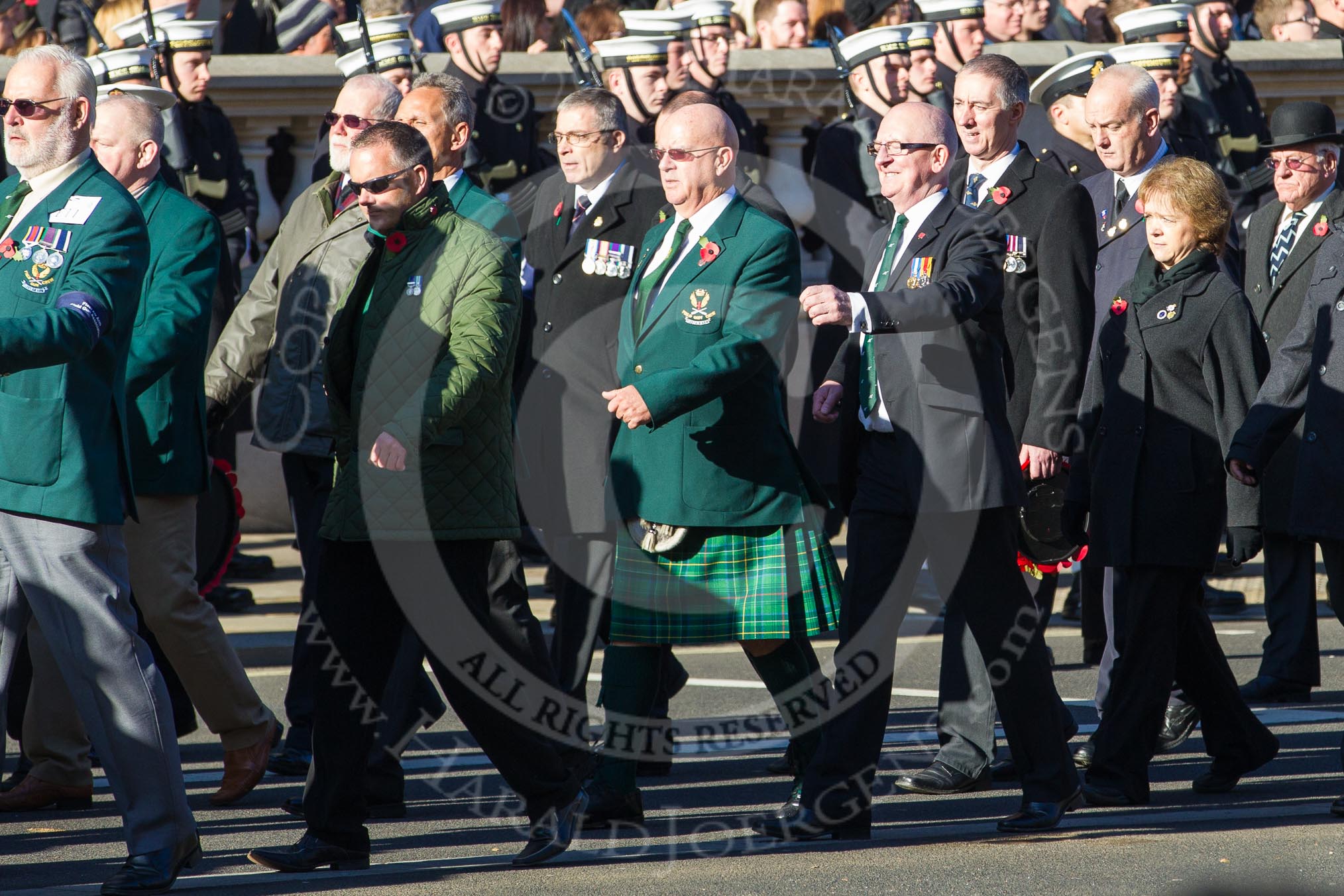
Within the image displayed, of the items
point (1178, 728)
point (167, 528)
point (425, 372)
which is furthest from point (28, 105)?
point (1178, 728)

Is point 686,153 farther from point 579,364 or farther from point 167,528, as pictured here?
point 167,528

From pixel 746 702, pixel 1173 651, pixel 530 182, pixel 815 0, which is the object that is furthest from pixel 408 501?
pixel 815 0

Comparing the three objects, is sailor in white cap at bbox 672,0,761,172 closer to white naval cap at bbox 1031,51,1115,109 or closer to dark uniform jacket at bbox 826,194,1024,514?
white naval cap at bbox 1031,51,1115,109

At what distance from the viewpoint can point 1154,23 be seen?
1053 centimetres

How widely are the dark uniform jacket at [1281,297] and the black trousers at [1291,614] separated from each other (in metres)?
0.21

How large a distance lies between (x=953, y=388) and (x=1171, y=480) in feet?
2.67

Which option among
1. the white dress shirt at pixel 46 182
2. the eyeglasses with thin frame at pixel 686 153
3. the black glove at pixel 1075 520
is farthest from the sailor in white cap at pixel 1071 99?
the white dress shirt at pixel 46 182

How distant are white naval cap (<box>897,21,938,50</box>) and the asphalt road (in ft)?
13.4

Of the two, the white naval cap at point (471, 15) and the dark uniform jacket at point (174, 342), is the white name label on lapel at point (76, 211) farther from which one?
the white naval cap at point (471, 15)

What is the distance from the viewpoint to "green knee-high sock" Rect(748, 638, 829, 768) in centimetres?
593

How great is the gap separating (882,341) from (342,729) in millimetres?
1834

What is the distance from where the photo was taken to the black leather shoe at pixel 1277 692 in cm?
788

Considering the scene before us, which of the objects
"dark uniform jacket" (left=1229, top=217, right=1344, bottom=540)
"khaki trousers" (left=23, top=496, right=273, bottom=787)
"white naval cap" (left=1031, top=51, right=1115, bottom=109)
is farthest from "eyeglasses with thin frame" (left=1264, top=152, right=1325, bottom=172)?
"khaki trousers" (left=23, top=496, right=273, bottom=787)

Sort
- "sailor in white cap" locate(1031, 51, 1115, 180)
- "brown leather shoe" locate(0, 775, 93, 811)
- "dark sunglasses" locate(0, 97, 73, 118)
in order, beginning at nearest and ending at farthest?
"dark sunglasses" locate(0, 97, 73, 118)
"brown leather shoe" locate(0, 775, 93, 811)
"sailor in white cap" locate(1031, 51, 1115, 180)
